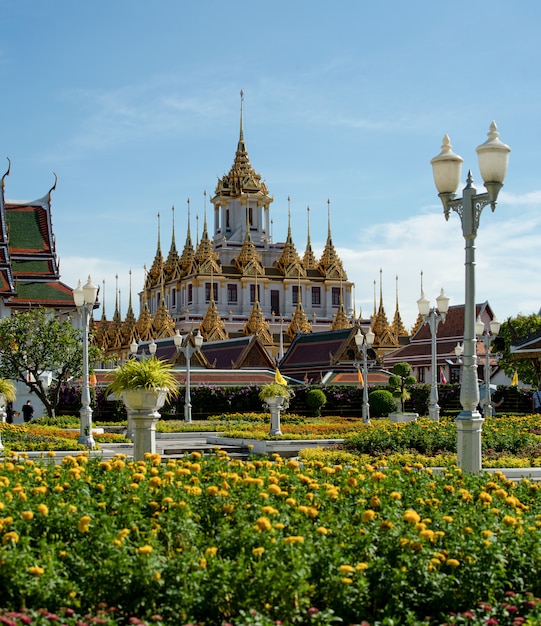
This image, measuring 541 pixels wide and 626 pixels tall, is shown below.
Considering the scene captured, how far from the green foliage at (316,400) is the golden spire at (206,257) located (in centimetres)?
4660

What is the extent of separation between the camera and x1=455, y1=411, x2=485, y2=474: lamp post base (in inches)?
448

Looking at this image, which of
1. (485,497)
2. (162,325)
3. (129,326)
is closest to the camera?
(485,497)

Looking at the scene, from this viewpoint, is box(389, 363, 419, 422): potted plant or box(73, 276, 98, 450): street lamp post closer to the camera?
box(73, 276, 98, 450): street lamp post

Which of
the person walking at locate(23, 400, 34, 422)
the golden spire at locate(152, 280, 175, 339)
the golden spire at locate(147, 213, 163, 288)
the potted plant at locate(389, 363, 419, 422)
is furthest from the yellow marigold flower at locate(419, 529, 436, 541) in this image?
the golden spire at locate(147, 213, 163, 288)

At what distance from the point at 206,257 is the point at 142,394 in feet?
229

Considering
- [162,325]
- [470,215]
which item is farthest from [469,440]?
[162,325]

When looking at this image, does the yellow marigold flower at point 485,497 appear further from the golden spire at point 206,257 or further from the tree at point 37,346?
the golden spire at point 206,257

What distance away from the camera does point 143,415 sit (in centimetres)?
1348

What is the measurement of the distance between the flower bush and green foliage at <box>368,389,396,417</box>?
28.1 m

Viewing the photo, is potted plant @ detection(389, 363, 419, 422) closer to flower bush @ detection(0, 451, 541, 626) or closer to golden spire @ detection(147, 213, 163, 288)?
flower bush @ detection(0, 451, 541, 626)

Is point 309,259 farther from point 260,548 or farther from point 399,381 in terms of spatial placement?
point 260,548

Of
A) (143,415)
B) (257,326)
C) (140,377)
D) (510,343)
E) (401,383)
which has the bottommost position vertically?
(143,415)

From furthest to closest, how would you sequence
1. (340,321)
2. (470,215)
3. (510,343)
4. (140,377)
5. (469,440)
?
1. (340,321)
2. (510,343)
3. (140,377)
4. (470,215)
5. (469,440)

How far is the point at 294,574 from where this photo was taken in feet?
19.8
